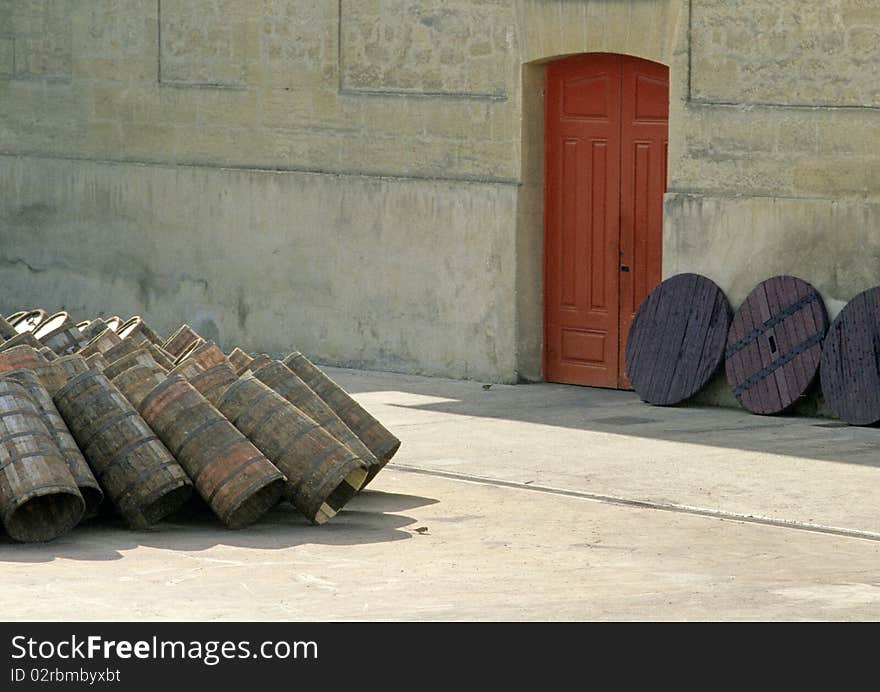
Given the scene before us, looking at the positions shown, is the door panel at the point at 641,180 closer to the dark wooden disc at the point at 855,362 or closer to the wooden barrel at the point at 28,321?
the dark wooden disc at the point at 855,362

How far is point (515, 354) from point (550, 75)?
89.8 inches

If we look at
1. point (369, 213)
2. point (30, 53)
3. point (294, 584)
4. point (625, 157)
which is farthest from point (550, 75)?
point (294, 584)

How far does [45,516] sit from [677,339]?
20.4 ft

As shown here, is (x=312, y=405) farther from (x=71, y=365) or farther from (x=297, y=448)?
(x=71, y=365)

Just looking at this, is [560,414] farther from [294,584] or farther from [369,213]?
[294,584]

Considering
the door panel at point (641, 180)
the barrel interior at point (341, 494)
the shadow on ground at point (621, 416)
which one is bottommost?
the shadow on ground at point (621, 416)

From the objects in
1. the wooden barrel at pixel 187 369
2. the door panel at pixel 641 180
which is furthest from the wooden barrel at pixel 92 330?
the door panel at pixel 641 180

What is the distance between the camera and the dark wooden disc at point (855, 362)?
46.3 feet

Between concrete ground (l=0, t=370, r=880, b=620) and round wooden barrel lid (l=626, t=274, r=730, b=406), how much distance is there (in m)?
0.65

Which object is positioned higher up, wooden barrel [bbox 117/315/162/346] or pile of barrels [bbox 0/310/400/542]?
wooden barrel [bbox 117/315/162/346]

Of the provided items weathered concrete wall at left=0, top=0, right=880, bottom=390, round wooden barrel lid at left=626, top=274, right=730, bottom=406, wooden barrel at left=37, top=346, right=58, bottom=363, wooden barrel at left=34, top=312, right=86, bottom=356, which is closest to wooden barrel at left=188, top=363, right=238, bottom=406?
wooden barrel at left=37, top=346, right=58, bottom=363

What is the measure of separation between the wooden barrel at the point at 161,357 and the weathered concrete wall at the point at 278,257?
4492mm

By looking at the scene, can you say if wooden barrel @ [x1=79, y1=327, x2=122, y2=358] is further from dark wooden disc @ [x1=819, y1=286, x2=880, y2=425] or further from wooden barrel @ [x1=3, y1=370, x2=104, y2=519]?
dark wooden disc @ [x1=819, y1=286, x2=880, y2=425]

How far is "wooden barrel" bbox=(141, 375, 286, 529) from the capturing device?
10.7 meters
